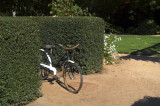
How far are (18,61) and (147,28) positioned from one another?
761 inches

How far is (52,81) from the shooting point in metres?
6.56

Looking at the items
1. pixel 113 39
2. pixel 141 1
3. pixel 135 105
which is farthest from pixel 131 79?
pixel 141 1

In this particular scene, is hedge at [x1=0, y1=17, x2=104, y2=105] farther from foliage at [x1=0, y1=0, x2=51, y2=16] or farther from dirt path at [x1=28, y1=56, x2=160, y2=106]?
foliage at [x1=0, y1=0, x2=51, y2=16]

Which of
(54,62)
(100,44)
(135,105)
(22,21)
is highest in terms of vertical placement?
(22,21)

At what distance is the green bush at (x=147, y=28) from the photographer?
72.3ft

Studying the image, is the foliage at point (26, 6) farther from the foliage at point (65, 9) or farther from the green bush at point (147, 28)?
the green bush at point (147, 28)

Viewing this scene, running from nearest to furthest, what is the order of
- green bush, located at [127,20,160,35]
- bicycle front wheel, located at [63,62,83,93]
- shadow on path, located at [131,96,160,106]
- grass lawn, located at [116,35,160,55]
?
shadow on path, located at [131,96,160,106], bicycle front wheel, located at [63,62,83,93], grass lawn, located at [116,35,160,55], green bush, located at [127,20,160,35]

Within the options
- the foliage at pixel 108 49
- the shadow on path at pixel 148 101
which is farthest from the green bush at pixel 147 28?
the shadow on path at pixel 148 101

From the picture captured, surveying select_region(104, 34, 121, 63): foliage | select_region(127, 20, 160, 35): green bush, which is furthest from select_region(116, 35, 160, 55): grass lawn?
select_region(127, 20, 160, 35): green bush

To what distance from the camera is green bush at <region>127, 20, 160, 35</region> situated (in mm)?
22034

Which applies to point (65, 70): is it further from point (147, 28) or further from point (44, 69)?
point (147, 28)

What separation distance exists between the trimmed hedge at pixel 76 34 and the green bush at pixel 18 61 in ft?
6.30

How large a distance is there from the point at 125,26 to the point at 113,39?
56.5 feet

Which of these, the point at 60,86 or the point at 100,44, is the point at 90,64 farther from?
A: the point at 60,86
